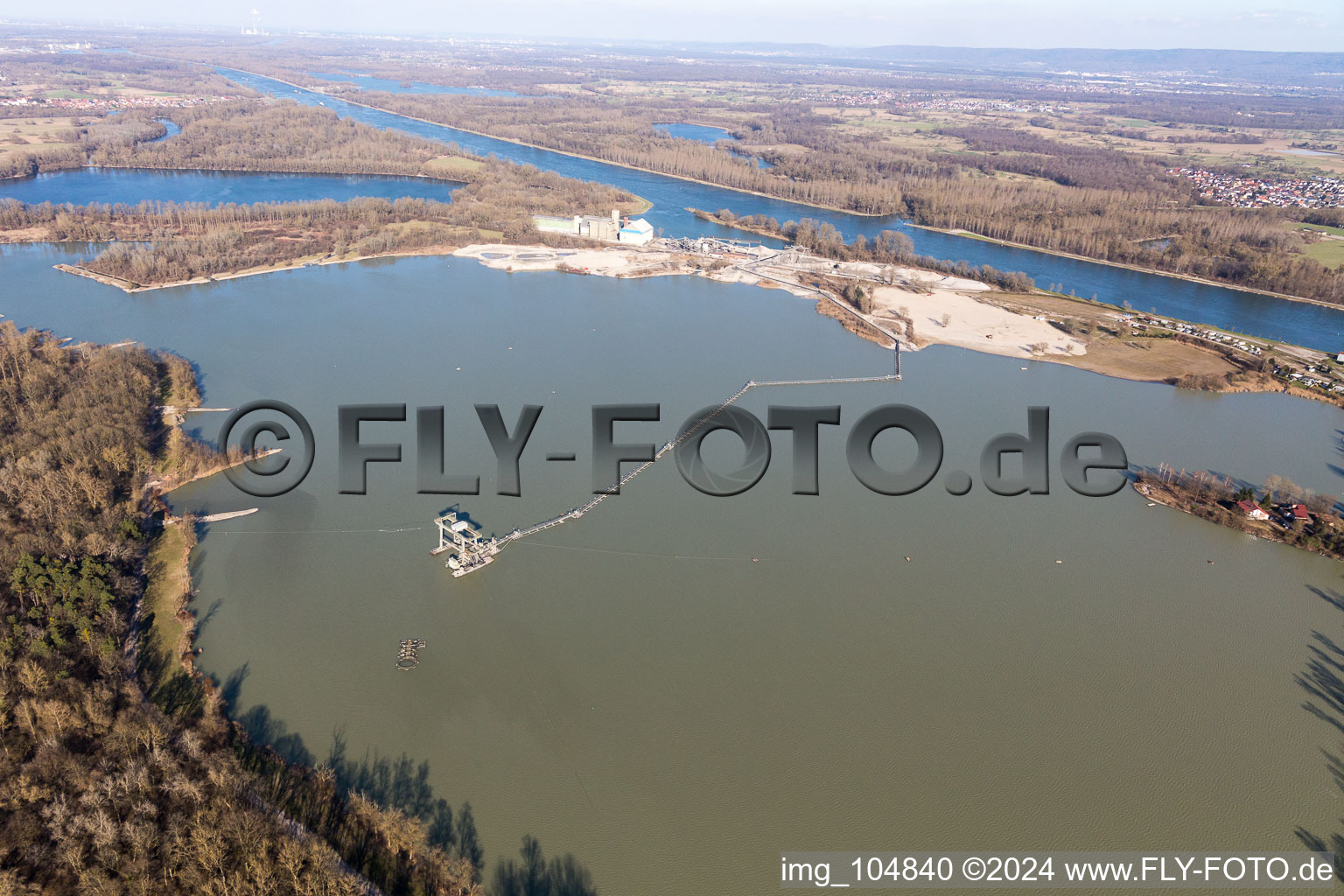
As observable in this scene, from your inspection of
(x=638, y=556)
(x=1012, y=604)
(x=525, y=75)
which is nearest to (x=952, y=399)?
(x=1012, y=604)

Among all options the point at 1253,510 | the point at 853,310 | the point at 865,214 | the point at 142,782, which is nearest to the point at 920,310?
the point at 853,310

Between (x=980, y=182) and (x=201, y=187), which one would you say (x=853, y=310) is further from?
(x=201, y=187)

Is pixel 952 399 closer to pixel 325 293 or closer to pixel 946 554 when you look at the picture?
pixel 946 554

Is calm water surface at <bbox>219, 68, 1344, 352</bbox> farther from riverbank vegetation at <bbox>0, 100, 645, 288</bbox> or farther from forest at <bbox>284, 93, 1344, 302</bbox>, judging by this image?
riverbank vegetation at <bbox>0, 100, 645, 288</bbox>

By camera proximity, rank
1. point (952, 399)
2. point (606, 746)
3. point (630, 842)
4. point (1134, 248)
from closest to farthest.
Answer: point (630, 842), point (606, 746), point (952, 399), point (1134, 248)

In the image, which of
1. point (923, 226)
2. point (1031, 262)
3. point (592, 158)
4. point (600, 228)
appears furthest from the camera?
point (592, 158)

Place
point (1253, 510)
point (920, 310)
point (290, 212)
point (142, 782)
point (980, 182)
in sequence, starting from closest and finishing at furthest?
1. point (142, 782)
2. point (1253, 510)
3. point (920, 310)
4. point (290, 212)
5. point (980, 182)
